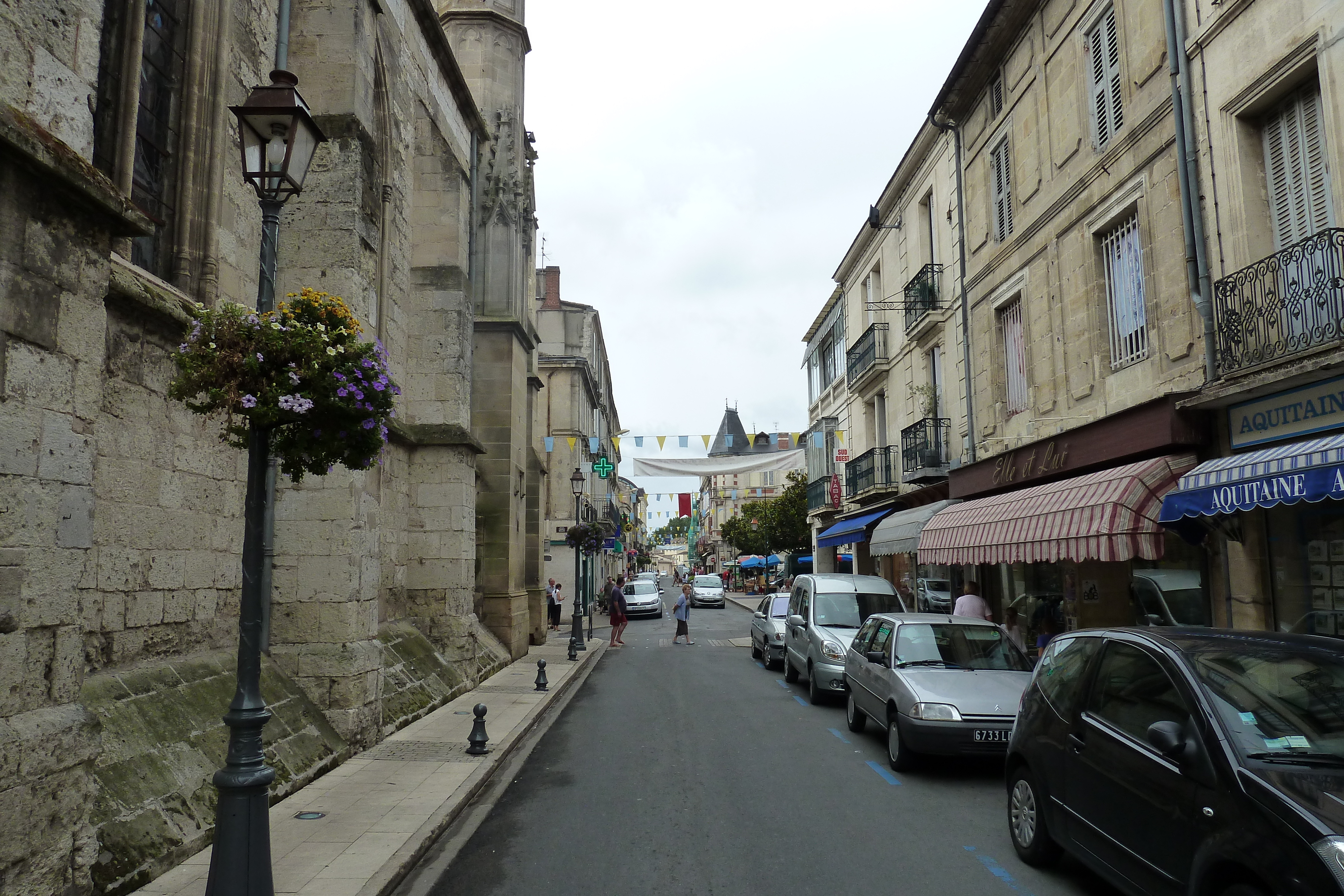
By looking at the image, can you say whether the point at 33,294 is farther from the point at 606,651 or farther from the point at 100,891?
the point at 606,651

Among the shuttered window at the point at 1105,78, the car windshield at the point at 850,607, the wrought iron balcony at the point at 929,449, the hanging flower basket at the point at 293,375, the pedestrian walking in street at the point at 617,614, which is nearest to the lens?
the hanging flower basket at the point at 293,375

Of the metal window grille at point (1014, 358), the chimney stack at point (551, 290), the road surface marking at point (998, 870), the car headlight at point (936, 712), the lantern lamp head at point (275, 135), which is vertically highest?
the chimney stack at point (551, 290)

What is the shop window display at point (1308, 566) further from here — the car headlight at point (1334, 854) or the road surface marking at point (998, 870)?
the car headlight at point (1334, 854)

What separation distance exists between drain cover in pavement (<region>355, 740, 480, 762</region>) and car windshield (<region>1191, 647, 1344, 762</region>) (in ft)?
21.9

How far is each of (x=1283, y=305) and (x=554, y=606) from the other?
985 inches

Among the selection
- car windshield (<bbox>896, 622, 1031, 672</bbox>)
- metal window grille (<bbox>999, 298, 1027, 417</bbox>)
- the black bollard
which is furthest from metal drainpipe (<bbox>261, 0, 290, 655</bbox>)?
metal window grille (<bbox>999, 298, 1027, 417</bbox>)

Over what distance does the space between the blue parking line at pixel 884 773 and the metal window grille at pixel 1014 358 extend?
8127 mm

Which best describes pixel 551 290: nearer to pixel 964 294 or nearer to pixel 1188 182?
pixel 964 294

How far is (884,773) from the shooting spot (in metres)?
8.09

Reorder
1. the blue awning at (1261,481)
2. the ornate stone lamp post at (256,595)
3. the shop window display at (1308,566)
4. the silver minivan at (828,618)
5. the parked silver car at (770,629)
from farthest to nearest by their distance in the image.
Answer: the parked silver car at (770,629)
the silver minivan at (828,618)
the shop window display at (1308,566)
the blue awning at (1261,481)
the ornate stone lamp post at (256,595)

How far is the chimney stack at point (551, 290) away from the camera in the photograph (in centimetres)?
4634

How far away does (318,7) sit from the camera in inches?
388

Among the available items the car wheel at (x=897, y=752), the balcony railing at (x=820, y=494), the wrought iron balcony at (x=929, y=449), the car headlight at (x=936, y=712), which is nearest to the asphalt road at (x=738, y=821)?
the car wheel at (x=897, y=752)

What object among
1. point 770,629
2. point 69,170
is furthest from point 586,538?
point 69,170
